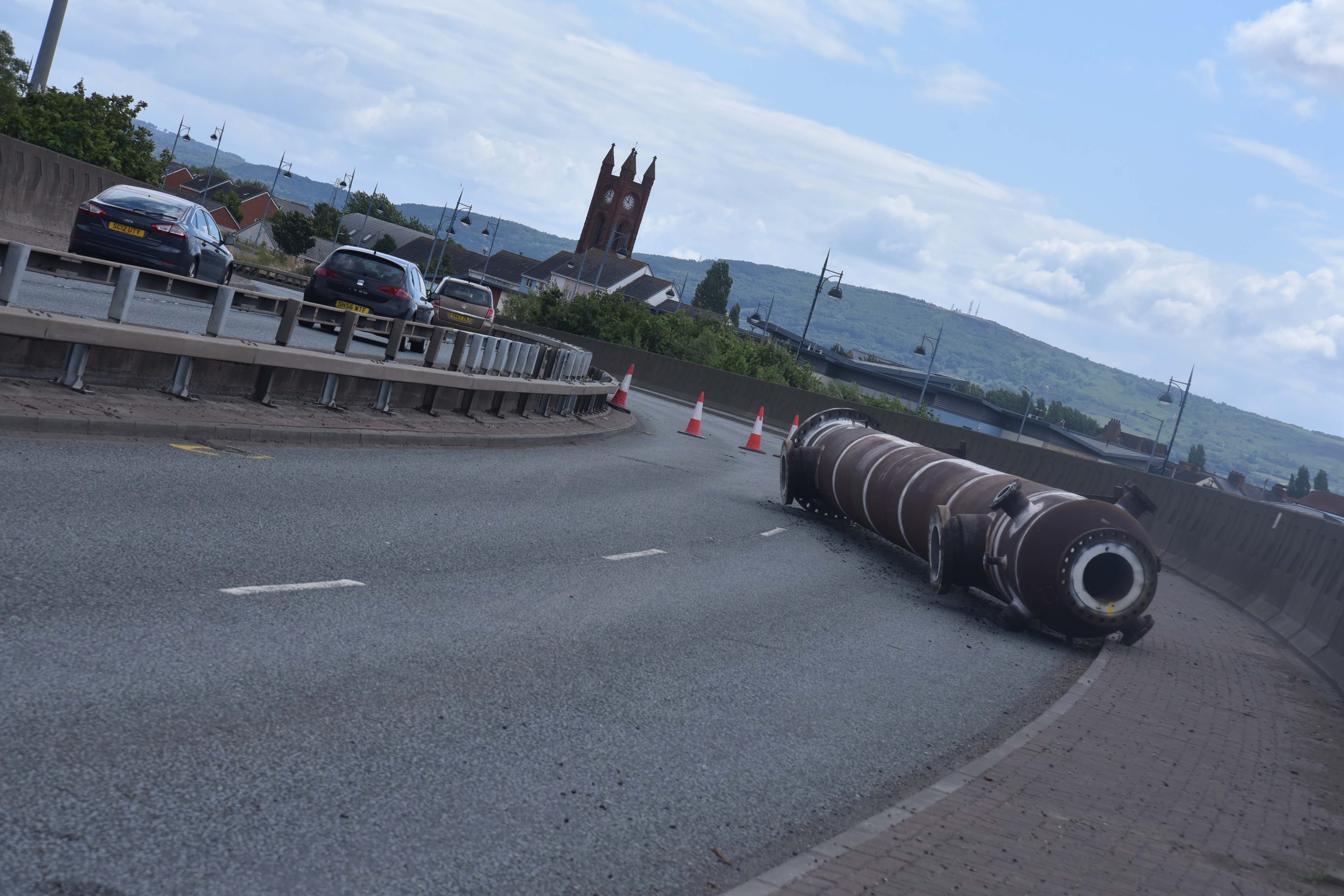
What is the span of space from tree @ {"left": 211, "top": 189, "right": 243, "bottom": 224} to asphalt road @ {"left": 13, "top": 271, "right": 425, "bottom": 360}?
150163 mm

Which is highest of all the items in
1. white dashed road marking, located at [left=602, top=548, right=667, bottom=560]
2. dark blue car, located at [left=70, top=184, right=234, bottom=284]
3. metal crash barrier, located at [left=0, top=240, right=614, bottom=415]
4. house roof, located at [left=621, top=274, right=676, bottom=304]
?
house roof, located at [left=621, top=274, right=676, bottom=304]

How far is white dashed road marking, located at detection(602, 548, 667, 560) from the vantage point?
11.0 m

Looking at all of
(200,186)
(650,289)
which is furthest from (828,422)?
(200,186)

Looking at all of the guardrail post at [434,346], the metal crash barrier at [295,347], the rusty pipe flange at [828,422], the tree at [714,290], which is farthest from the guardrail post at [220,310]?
the tree at [714,290]

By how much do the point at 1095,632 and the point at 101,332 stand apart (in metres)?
9.21

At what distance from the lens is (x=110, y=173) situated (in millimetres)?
30578

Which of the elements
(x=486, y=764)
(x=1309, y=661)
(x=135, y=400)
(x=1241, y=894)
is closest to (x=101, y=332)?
(x=135, y=400)

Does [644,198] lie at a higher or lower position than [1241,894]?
higher

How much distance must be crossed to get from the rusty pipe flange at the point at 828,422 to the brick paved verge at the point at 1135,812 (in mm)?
7819

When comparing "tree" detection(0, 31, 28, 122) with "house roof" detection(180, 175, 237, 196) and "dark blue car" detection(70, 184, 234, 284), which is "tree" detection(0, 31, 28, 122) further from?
"house roof" detection(180, 175, 237, 196)

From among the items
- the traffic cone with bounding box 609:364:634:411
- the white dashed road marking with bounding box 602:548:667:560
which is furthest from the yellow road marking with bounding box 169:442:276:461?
the traffic cone with bounding box 609:364:634:411

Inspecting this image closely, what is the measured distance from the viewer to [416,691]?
6.13 m

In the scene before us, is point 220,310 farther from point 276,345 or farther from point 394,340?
point 394,340

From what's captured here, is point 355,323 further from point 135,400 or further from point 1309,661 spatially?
point 1309,661
